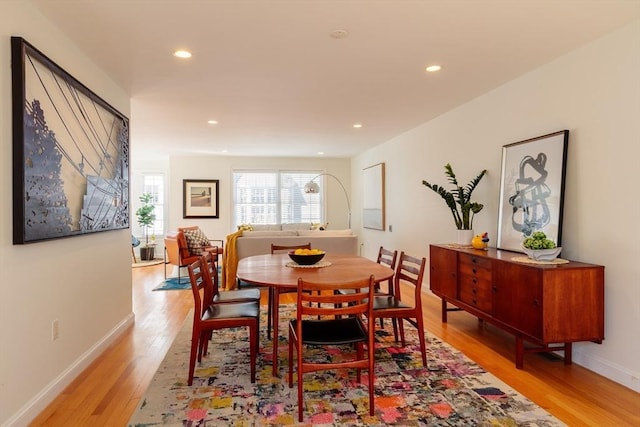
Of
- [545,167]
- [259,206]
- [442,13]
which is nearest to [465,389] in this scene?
[545,167]

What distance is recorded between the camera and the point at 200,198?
8.62 m

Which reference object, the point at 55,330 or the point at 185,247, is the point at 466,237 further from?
the point at 185,247

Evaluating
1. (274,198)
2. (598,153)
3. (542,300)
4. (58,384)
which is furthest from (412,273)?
(274,198)

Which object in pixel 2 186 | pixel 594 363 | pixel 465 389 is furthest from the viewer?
pixel 594 363

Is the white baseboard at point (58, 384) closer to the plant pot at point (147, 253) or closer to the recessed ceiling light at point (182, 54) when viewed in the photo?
the recessed ceiling light at point (182, 54)

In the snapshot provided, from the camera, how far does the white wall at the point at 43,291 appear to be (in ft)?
6.56

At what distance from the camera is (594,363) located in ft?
9.10

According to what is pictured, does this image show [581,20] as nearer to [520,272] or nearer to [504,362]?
[520,272]

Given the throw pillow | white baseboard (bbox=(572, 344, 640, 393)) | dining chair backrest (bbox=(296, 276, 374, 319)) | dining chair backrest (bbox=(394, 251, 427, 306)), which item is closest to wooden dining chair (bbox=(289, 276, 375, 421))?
dining chair backrest (bbox=(296, 276, 374, 319))

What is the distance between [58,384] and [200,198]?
6.39 metres

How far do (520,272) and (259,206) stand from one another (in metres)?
6.78

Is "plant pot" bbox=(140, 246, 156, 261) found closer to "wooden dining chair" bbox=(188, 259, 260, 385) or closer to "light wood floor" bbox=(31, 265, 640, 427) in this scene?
"light wood floor" bbox=(31, 265, 640, 427)

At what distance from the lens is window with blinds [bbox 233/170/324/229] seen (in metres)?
8.80

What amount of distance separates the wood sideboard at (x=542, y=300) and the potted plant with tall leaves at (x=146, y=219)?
7.61 m
